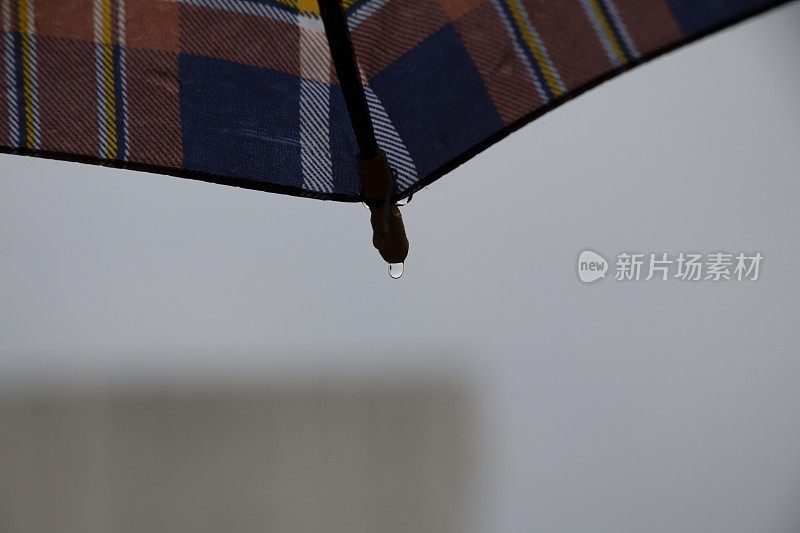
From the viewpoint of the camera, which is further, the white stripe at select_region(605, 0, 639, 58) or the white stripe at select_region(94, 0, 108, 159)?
the white stripe at select_region(94, 0, 108, 159)

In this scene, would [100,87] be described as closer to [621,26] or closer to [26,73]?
[26,73]

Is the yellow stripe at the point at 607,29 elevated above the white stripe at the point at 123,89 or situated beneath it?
situated beneath

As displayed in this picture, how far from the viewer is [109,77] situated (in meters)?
0.44

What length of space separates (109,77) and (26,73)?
0.16 ft

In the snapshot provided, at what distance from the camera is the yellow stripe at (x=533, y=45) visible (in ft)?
1.16

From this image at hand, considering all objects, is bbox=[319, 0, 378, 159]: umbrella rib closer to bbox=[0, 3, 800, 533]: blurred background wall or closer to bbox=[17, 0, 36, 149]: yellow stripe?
bbox=[17, 0, 36, 149]: yellow stripe

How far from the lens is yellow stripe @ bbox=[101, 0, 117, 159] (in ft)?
1.42

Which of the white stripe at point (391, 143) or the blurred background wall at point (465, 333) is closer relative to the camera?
the white stripe at point (391, 143)

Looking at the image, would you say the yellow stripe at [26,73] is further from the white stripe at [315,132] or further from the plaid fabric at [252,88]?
the white stripe at [315,132]

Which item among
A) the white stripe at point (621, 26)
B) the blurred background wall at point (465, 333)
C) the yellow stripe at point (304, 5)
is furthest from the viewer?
the blurred background wall at point (465, 333)

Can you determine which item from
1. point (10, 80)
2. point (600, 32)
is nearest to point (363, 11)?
point (600, 32)

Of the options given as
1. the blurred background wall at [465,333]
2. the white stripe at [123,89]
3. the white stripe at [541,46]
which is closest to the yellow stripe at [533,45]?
the white stripe at [541,46]

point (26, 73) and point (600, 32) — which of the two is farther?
point (26, 73)

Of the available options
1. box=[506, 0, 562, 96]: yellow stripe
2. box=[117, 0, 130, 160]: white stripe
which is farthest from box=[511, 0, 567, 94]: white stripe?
box=[117, 0, 130, 160]: white stripe
